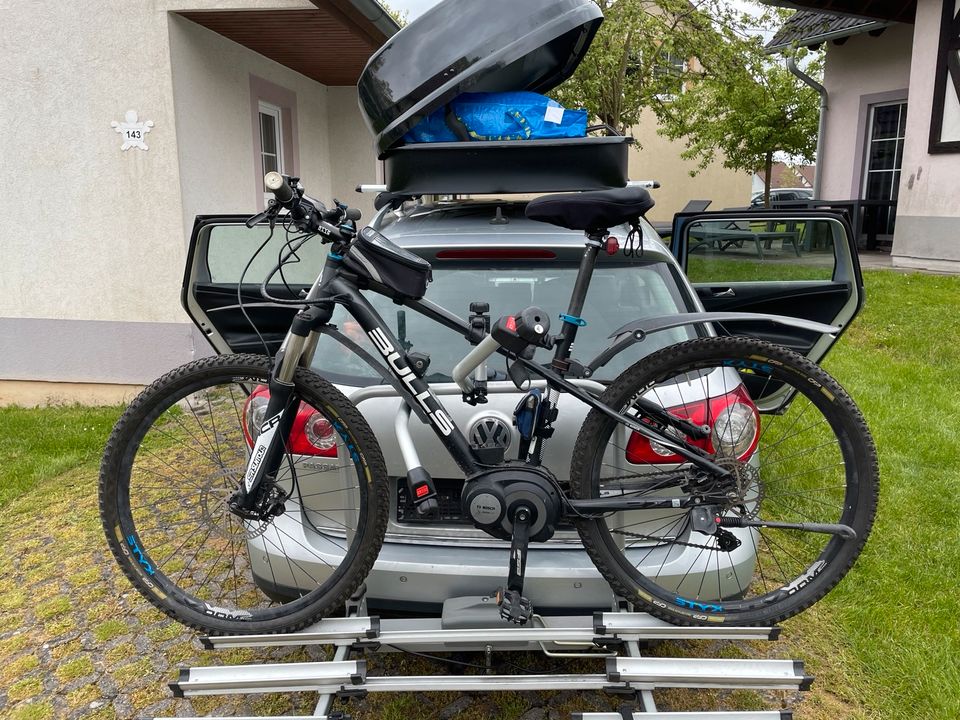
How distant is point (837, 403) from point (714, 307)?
1.56 meters

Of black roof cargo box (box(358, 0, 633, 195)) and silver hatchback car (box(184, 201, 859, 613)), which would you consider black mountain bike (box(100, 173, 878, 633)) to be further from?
black roof cargo box (box(358, 0, 633, 195))

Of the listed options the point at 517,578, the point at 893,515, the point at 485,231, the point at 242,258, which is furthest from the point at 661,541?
the point at 242,258

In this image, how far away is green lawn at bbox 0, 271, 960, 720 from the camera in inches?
111

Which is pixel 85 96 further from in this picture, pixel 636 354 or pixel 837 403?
pixel 837 403

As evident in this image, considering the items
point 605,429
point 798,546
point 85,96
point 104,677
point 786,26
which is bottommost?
point 104,677

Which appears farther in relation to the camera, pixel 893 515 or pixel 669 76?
pixel 669 76

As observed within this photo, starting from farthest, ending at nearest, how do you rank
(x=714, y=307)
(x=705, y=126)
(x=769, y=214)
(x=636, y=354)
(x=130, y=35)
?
(x=705, y=126) → (x=130, y=35) → (x=714, y=307) → (x=769, y=214) → (x=636, y=354)

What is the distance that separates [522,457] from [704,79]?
1694cm

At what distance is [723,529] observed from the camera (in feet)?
8.11

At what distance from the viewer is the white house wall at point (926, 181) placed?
1049cm

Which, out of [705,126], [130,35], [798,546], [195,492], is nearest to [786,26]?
[705,126]

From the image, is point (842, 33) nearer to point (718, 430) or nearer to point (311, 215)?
point (718, 430)

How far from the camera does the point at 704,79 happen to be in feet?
56.6

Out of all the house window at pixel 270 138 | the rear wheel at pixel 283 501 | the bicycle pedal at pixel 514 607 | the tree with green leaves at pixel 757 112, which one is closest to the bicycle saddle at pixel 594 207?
the rear wheel at pixel 283 501
